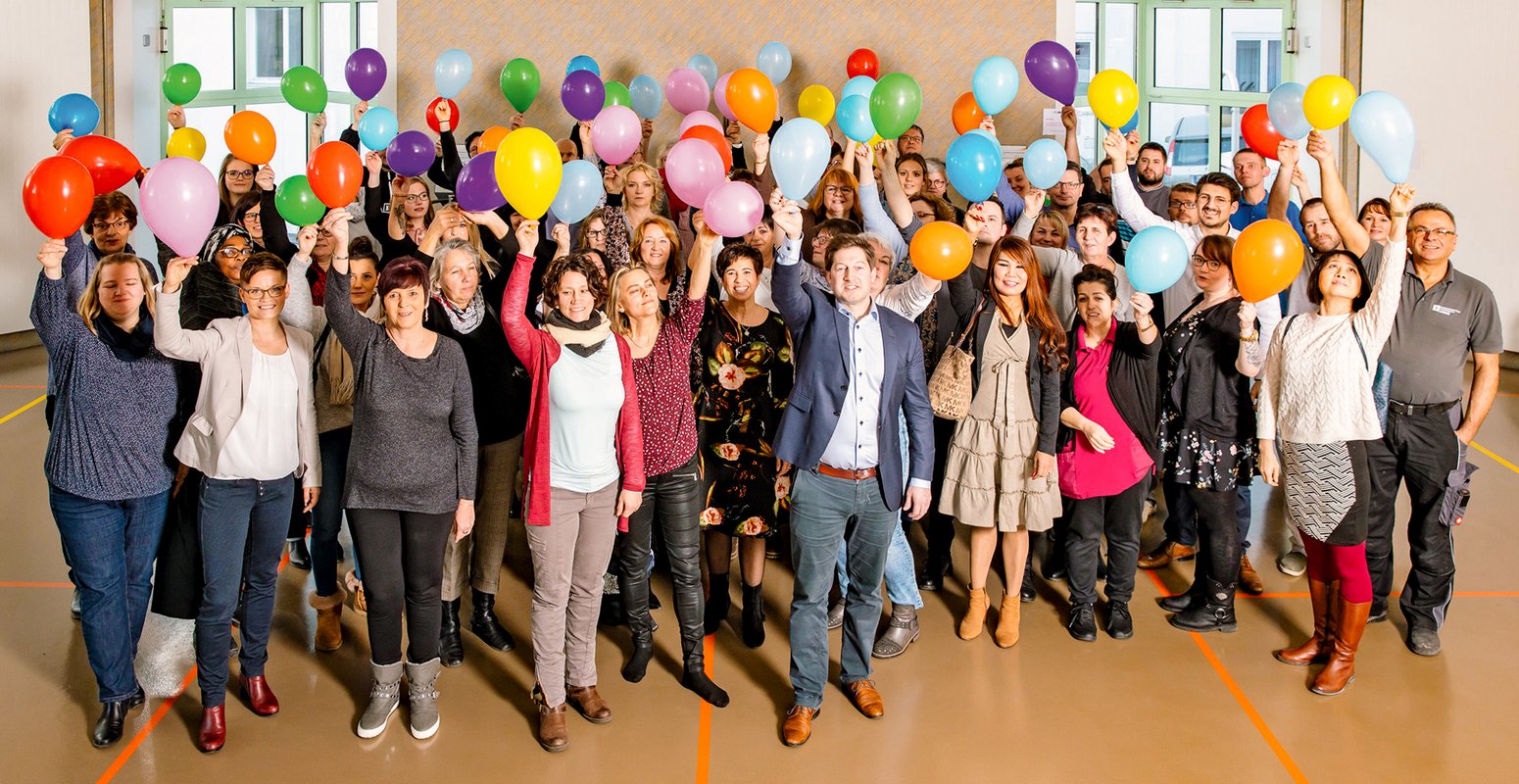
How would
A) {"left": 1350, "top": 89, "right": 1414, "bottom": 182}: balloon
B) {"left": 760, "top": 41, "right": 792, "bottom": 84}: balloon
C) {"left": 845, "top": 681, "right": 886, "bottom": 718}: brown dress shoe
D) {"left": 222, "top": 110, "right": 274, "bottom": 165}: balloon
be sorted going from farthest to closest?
{"left": 760, "top": 41, "right": 792, "bottom": 84}: balloon
{"left": 222, "top": 110, "right": 274, "bottom": 165}: balloon
{"left": 1350, "top": 89, "right": 1414, "bottom": 182}: balloon
{"left": 845, "top": 681, "right": 886, "bottom": 718}: brown dress shoe

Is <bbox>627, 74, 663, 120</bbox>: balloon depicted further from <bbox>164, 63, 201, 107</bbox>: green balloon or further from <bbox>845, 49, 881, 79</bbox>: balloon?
<bbox>164, 63, 201, 107</bbox>: green balloon

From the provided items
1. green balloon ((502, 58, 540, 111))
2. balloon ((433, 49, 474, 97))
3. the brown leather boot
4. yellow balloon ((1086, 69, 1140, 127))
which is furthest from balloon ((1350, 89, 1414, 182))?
balloon ((433, 49, 474, 97))

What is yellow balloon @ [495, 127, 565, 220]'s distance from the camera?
11.4 ft

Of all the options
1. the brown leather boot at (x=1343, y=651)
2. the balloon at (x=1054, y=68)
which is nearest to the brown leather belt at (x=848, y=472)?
the brown leather boot at (x=1343, y=651)

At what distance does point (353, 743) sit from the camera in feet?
10.4

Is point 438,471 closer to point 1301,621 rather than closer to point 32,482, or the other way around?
point 1301,621

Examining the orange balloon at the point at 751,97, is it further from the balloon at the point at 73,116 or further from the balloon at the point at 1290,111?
the balloon at the point at 73,116

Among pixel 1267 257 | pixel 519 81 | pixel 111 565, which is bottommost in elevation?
pixel 111 565

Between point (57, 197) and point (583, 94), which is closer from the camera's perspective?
point (57, 197)

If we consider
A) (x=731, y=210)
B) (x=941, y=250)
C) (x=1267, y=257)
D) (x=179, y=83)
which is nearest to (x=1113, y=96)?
(x=1267, y=257)

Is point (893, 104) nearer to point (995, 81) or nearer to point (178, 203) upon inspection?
point (995, 81)

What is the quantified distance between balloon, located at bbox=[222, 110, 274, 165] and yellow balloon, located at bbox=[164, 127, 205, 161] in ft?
2.68

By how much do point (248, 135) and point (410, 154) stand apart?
1.14 m

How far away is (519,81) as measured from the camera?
21.2 feet
